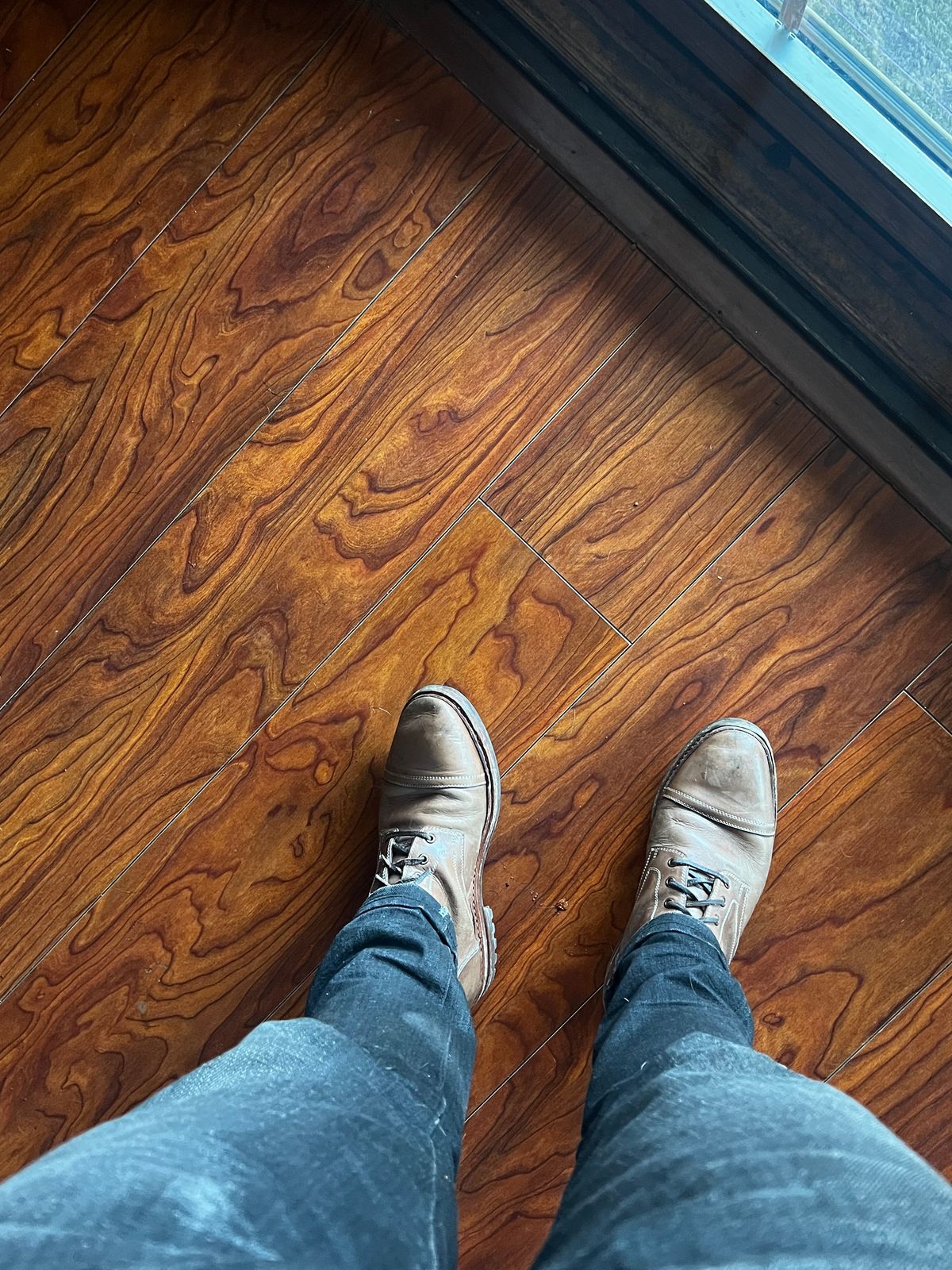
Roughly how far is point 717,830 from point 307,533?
562mm

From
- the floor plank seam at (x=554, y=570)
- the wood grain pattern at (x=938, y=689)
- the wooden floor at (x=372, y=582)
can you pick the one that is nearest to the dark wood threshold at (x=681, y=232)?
the wooden floor at (x=372, y=582)

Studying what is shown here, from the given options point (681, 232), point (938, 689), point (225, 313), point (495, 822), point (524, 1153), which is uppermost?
point (681, 232)

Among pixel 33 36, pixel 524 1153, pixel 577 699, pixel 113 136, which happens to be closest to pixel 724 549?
pixel 577 699

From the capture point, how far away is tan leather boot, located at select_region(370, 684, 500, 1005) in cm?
95

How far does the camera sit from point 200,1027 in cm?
99

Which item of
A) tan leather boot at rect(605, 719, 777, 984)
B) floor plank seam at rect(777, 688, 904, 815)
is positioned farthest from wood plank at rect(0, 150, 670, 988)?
floor plank seam at rect(777, 688, 904, 815)

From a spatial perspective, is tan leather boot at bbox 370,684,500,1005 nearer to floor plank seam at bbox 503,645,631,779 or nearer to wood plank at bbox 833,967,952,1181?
floor plank seam at bbox 503,645,631,779

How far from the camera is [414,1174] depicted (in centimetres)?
59

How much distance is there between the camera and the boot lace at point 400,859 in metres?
0.95

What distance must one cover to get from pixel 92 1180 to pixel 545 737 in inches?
24.1

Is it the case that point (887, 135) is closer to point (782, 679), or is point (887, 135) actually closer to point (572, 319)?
point (572, 319)

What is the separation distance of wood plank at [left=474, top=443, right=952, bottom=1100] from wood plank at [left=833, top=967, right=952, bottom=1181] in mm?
273

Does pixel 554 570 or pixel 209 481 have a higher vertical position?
pixel 554 570

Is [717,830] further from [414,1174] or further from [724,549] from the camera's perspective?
[414,1174]
